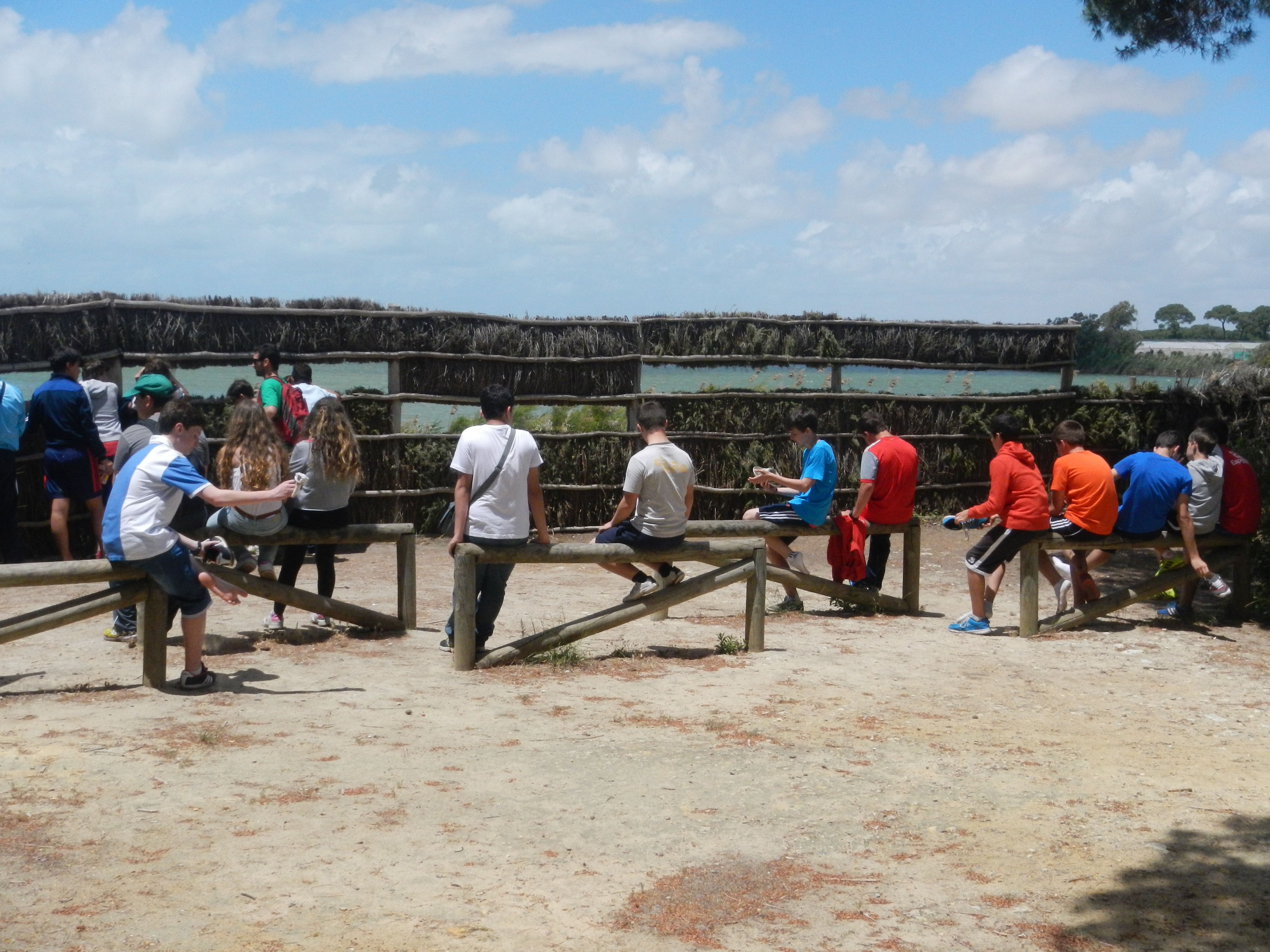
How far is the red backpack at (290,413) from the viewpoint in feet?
35.2

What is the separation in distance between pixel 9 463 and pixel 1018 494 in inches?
315

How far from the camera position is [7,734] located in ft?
19.8

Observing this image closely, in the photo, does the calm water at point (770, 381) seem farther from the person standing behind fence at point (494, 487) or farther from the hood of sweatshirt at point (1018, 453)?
the person standing behind fence at point (494, 487)

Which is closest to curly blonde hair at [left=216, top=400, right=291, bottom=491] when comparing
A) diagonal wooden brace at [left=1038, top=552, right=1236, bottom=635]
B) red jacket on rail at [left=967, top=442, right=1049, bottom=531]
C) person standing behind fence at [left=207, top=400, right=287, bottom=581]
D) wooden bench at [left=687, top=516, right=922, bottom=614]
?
person standing behind fence at [left=207, top=400, right=287, bottom=581]

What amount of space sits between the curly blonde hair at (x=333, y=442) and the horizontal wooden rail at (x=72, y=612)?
181 centimetres

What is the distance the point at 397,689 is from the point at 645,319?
315 inches

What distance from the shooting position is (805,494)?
32.0ft

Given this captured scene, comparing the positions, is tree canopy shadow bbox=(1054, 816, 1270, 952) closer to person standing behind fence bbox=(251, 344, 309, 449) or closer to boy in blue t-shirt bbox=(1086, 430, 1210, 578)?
boy in blue t-shirt bbox=(1086, 430, 1210, 578)

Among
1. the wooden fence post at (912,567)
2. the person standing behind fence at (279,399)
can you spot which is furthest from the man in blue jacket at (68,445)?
the wooden fence post at (912,567)

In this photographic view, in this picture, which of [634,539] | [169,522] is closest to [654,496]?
[634,539]

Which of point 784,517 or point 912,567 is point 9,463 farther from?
point 912,567

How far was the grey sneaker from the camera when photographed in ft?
33.8

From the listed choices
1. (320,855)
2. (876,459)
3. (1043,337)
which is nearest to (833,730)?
(320,855)

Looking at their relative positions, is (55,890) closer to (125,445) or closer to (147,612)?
(147,612)
